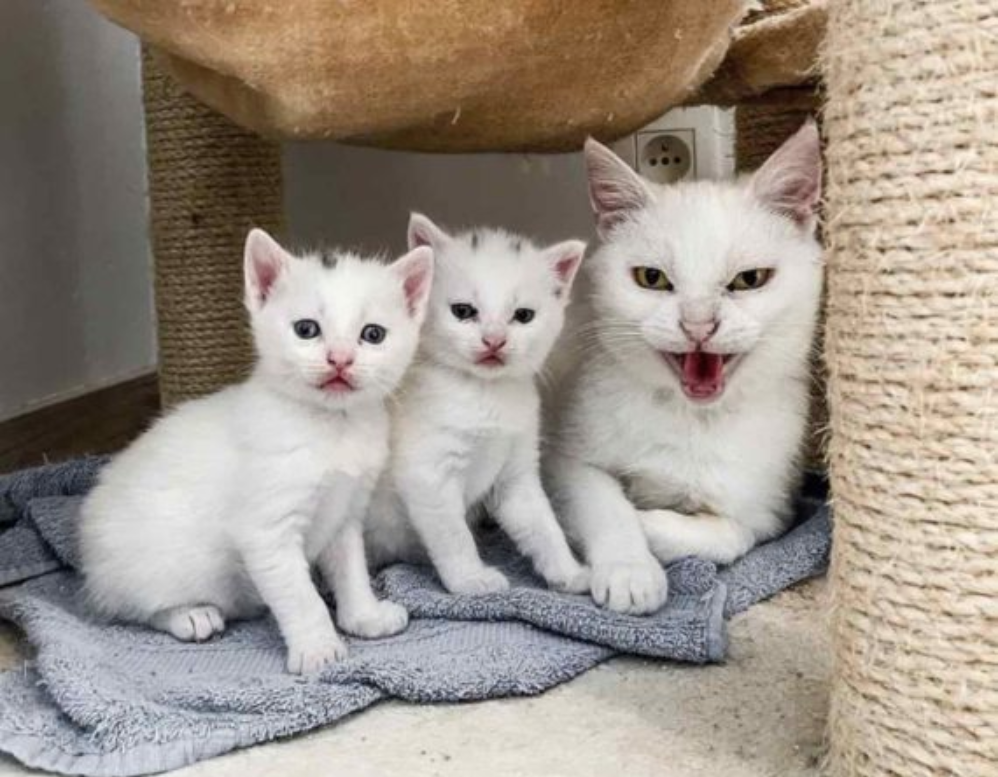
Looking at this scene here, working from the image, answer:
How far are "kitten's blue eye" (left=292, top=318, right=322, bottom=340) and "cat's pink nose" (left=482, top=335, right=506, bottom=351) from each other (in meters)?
0.19

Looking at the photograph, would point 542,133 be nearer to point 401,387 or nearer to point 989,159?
point 401,387

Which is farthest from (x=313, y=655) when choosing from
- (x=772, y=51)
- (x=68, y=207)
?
(x=68, y=207)

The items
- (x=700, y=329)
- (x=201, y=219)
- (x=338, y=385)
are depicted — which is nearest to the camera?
(x=338, y=385)

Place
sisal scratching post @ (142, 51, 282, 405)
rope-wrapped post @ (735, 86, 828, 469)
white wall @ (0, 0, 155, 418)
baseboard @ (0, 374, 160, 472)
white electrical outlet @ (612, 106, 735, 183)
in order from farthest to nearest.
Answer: white electrical outlet @ (612, 106, 735, 183) < white wall @ (0, 0, 155, 418) < baseboard @ (0, 374, 160, 472) < sisal scratching post @ (142, 51, 282, 405) < rope-wrapped post @ (735, 86, 828, 469)

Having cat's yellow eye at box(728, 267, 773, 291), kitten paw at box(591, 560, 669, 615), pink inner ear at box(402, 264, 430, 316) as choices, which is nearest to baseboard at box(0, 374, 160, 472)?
pink inner ear at box(402, 264, 430, 316)

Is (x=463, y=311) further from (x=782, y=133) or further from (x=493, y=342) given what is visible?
(x=782, y=133)

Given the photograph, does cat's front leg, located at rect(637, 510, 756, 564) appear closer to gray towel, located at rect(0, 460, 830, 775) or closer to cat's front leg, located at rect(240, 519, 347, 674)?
gray towel, located at rect(0, 460, 830, 775)

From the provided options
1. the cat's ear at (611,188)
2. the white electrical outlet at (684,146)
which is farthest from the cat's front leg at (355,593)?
the white electrical outlet at (684,146)

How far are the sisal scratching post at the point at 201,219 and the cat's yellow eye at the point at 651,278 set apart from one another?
756 millimetres

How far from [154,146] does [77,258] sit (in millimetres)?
566

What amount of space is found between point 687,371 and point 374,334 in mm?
365

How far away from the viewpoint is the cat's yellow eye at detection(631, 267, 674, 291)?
50.1 inches

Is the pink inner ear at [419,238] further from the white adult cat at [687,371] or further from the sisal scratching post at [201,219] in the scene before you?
the sisal scratching post at [201,219]

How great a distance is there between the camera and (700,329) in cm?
119
